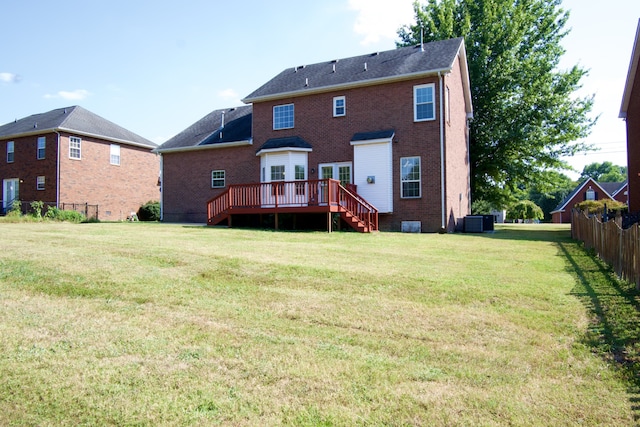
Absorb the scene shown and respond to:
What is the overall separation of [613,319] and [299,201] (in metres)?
13.5

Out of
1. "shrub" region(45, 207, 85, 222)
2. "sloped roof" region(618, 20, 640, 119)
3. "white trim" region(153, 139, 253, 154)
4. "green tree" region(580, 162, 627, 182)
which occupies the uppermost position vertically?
"green tree" region(580, 162, 627, 182)

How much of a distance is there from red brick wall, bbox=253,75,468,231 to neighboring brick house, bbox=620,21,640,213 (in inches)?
273

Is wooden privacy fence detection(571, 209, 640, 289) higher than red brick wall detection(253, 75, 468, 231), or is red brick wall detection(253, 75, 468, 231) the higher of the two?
red brick wall detection(253, 75, 468, 231)

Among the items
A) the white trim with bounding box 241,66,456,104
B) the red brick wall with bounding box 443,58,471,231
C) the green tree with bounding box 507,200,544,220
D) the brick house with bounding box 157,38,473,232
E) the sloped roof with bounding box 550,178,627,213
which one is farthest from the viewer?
the green tree with bounding box 507,200,544,220

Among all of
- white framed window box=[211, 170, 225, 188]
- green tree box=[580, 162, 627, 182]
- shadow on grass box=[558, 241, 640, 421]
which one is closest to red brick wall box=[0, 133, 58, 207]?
white framed window box=[211, 170, 225, 188]

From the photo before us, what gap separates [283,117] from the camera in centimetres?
2233

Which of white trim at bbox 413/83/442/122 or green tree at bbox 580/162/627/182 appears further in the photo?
green tree at bbox 580/162/627/182

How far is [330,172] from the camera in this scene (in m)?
20.9

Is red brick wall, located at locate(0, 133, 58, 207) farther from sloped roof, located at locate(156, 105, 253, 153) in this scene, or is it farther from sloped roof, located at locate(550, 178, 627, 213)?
sloped roof, located at locate(550, 178, 627, 213)

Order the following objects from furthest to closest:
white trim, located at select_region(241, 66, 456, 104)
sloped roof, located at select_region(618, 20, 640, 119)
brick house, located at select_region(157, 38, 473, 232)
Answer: white trim, located at select_region(241, 66, 456, 104) < brick house, located at select_region(157, 38, 473, 232) < sloped roof, located at select_region(618, 20, 640, 119)

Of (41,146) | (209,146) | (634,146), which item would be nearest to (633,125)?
(634,146)

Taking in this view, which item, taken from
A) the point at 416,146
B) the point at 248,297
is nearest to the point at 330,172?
the point at 416,146

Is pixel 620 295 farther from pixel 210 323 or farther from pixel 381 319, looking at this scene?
pixel 210 323

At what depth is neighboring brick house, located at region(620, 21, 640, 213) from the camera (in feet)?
61.3
